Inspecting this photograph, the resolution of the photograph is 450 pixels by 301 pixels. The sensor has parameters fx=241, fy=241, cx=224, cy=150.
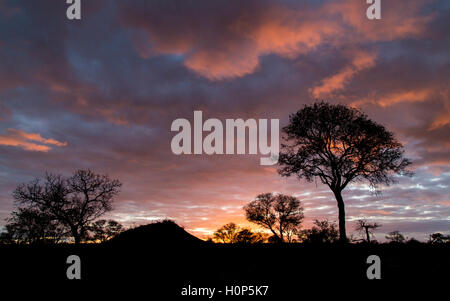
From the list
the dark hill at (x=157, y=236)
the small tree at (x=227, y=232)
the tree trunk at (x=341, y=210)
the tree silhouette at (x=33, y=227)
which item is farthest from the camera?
the small tree at (x=227, y=232)

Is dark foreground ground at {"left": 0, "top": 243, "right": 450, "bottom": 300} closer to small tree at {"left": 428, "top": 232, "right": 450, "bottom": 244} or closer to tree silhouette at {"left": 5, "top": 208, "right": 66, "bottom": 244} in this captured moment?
small tree at {"left": 428, "top": 232, "right": 450, "bottom": 244}

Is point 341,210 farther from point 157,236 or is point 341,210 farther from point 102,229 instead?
point 102,229

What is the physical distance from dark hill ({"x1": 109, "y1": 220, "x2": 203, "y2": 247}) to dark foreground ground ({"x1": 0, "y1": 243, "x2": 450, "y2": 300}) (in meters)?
0.82

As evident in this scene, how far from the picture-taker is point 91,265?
8977 millimetres

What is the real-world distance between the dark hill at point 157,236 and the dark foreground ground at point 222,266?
0.82 m

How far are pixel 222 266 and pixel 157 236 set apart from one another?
4.74m

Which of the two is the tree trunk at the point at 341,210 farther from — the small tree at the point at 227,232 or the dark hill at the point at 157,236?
the small tree at the point at 227,232

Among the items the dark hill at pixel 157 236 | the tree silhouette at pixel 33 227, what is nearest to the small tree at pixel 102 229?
the tree silhouette at pixel 33 227

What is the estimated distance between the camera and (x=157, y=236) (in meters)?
12.5

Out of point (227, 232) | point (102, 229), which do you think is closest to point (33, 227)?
point (102, 229)

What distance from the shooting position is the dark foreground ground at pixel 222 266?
7969mm

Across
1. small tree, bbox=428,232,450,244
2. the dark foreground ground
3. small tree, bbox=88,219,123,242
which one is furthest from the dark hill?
small tree, bbox=88,219,123,242

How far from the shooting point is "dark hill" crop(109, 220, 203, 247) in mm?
11711
